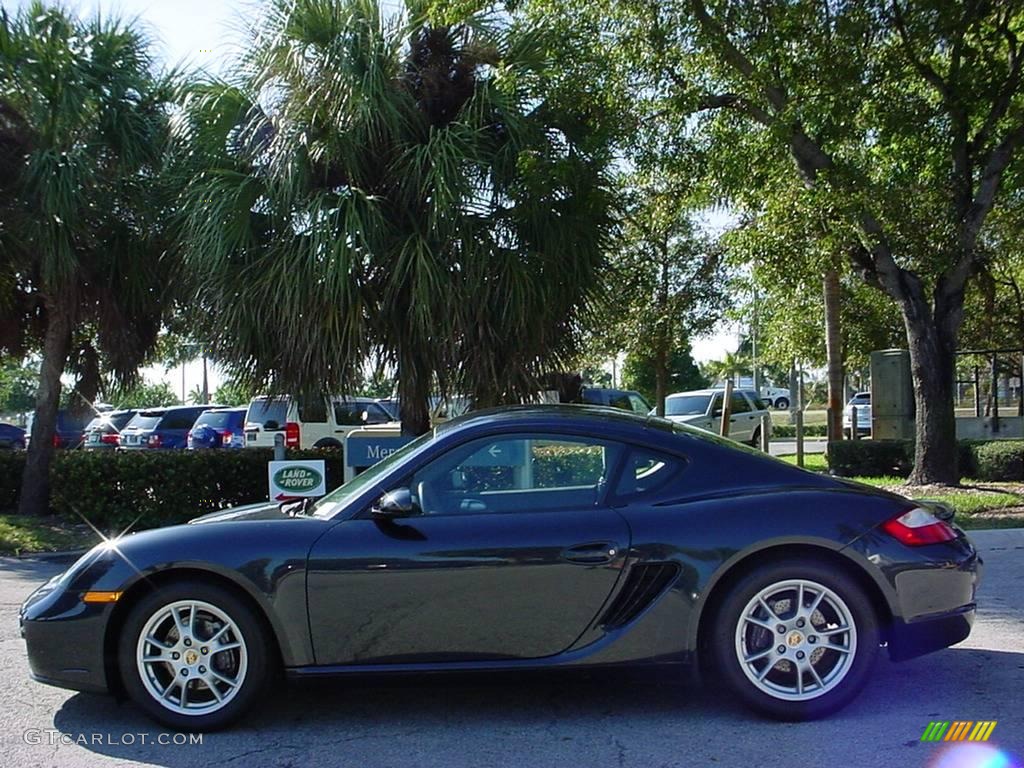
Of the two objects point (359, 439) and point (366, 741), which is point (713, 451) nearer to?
point (366, 741)

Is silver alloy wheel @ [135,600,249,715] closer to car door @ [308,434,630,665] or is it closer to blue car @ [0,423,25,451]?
car door @ [308,434,630,665]

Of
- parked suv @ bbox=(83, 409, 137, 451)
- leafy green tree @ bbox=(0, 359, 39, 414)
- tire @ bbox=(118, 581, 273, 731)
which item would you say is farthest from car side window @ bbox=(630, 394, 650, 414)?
leafy green tree @ bbox=(0, 359, 39, 414)

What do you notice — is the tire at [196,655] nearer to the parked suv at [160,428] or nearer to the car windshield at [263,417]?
the car windshield at [263,417]

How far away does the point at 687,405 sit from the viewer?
23453 millimetres

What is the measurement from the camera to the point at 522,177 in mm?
10648

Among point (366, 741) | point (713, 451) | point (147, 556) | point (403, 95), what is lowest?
point (366, 741)

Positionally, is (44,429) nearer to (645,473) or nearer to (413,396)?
(413,396)

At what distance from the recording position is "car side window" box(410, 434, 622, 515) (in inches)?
178

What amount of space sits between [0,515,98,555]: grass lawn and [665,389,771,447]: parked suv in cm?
1385

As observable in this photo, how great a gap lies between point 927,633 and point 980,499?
25.8 ft

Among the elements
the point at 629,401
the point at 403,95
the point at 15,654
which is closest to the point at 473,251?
the point at 403,95

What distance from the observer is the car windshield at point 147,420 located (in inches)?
864

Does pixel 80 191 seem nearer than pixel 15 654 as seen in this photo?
No

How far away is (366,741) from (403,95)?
8.02m
